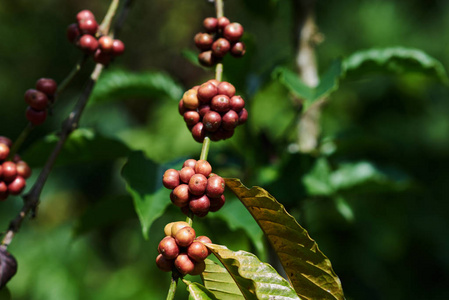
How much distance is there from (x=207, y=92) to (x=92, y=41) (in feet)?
1.04

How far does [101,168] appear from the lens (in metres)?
4.20

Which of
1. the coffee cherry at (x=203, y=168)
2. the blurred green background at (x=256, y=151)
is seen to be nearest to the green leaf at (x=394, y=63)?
the blurred green background at (x=256, y=151)

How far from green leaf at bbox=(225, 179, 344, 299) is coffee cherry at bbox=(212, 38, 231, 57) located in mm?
251

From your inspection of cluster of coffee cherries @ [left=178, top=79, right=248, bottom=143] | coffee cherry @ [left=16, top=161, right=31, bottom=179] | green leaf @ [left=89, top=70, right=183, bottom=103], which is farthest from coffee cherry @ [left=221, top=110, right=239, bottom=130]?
green leaf @ [left=89, top=70, right=183, bottom=103]

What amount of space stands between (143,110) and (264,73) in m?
3.42

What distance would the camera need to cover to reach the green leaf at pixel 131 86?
57.7 inches

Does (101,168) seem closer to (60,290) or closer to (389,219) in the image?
(60,290)

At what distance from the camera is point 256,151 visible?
1411 mm

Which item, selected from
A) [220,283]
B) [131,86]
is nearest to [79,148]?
[131,86]

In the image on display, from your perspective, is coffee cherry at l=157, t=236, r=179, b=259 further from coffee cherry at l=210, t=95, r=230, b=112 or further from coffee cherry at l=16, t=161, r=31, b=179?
coffee cherry at l=16, t=161, r=31, b=179

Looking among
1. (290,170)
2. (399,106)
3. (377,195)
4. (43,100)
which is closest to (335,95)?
(399,106)

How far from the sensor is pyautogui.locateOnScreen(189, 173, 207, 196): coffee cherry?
674mm

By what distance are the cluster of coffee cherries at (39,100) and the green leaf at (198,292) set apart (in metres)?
0.44

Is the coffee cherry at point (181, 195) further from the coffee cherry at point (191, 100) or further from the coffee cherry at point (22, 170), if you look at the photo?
the coffee cherry at point (22, 170)
